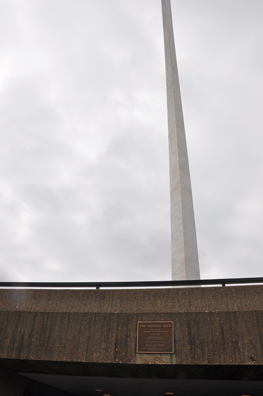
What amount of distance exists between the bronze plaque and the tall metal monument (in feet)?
59.9

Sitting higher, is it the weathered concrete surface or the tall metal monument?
the tall metal monument

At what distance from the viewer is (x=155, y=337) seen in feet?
19.7

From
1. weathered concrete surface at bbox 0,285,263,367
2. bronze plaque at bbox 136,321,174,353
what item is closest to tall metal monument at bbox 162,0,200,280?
weathered concrete surface at bbox 0,285,263,367

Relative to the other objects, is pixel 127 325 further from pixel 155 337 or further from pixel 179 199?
pixel 179 199

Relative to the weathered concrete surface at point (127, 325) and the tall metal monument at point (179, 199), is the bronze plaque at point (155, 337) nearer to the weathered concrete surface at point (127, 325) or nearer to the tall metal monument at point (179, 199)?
the weathered concrete surface at point (127, 325)

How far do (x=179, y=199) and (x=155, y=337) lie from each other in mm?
21513

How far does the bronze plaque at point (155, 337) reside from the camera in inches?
233

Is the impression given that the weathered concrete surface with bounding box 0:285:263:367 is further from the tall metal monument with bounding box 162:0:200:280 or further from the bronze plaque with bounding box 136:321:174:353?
the tall metal monument with bounding box 162:0:200:280

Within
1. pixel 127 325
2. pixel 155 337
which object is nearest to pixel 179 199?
pixel 127 325

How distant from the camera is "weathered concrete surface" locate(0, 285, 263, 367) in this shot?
577cm

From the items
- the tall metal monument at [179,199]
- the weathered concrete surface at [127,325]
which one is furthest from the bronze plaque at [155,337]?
the tall metal monument at [179,199]

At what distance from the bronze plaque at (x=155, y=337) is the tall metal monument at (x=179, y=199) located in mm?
18263

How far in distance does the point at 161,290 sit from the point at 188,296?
0.55 metres

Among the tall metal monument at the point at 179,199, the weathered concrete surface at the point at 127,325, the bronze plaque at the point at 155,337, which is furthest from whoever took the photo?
the tall metal monument at the point at 179,199
